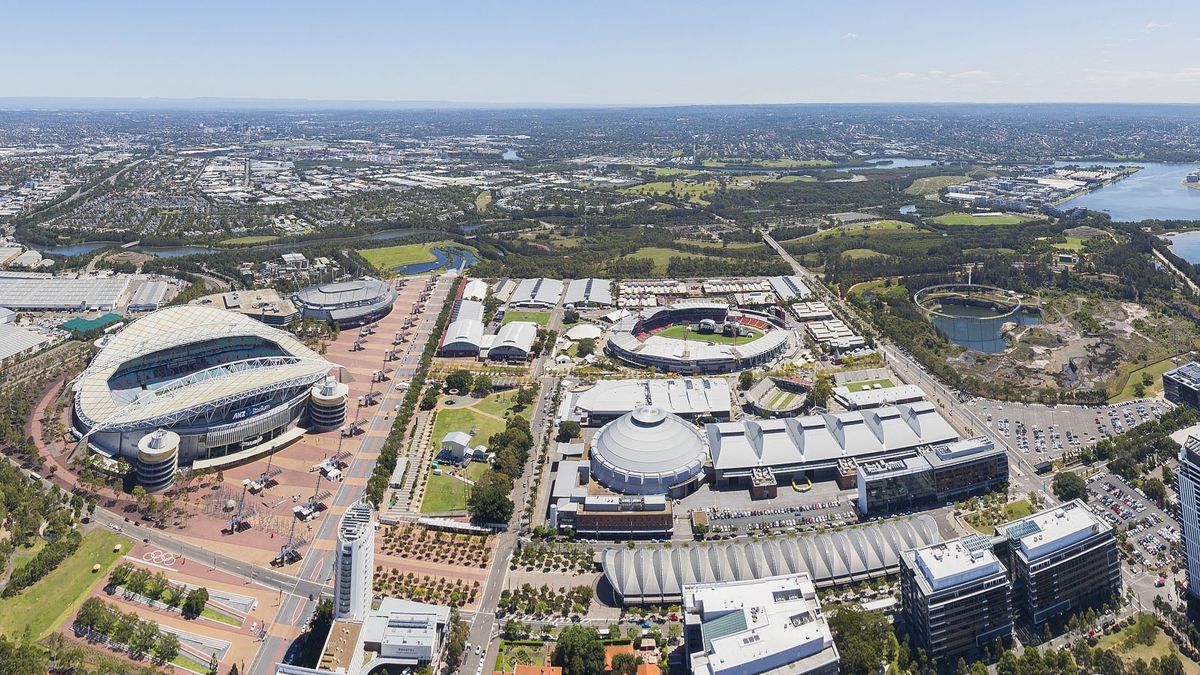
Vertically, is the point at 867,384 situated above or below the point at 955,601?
below

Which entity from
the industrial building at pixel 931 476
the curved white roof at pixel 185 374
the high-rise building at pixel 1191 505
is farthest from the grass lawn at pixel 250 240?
the high-rise building at pixel 1191 505

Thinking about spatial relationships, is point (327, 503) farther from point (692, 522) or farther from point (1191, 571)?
point (1191, 571)

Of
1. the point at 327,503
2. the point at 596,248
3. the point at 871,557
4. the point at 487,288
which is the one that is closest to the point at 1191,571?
the point at 871,557

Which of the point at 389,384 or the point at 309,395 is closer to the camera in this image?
the point at 309,395

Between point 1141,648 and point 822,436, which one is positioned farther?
point 822,436

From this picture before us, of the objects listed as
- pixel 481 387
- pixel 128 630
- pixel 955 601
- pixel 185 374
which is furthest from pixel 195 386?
pixel 955 601

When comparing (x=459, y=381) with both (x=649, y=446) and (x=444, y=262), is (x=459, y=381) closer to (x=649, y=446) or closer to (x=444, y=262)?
(x=649, y=446)

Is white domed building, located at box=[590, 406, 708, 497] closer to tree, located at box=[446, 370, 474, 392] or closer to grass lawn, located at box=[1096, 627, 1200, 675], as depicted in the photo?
tree, located at box=[446, 370, 474, 392]
